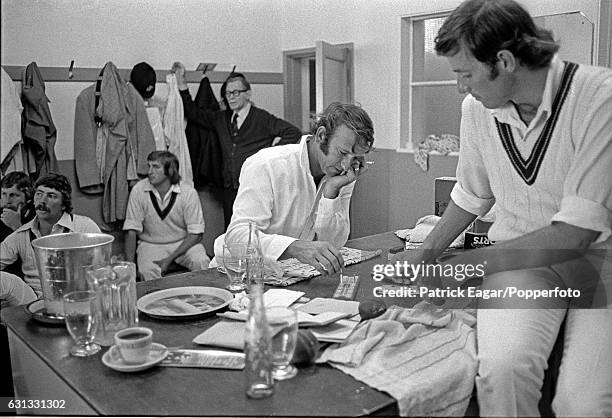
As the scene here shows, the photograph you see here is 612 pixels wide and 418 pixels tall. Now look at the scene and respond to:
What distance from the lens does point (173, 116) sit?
2.71 m

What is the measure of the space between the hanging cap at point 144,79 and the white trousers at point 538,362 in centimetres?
191

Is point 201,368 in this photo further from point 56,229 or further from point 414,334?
point 56,229

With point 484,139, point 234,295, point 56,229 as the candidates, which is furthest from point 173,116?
point 484,139

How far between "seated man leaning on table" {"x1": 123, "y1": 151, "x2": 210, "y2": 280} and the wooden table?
1.22 meters

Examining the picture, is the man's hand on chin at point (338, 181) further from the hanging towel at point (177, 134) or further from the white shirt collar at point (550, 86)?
the hanging towel at point (177, 134)

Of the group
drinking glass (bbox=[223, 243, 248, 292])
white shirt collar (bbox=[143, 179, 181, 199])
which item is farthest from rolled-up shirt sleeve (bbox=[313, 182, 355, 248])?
white shirt collar (bbox=[143, 179, 181, 199])

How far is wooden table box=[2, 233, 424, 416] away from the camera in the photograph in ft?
2.63

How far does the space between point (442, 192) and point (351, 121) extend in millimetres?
257

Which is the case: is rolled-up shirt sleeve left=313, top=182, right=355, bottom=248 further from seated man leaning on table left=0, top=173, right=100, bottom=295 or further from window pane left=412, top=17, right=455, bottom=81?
seated man leaning on table left=0, top=173, right=100, bottom=295

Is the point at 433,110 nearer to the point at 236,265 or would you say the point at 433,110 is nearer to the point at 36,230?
the point at 236,265

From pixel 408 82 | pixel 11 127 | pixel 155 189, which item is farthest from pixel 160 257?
pixel 408 82

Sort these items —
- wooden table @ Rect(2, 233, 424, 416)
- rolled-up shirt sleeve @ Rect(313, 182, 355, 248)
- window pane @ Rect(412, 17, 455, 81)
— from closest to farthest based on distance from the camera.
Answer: wooden table @ Rect(2, 233, 424, 416) < window pane @ Rect(412, 17, 455, 81) < rolled-up shirt sleeve @ Rect(313, 182, 355, 248)

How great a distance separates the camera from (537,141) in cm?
97

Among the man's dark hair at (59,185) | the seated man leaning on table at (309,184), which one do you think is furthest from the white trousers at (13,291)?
the seated man leaning on table at (309,184)
